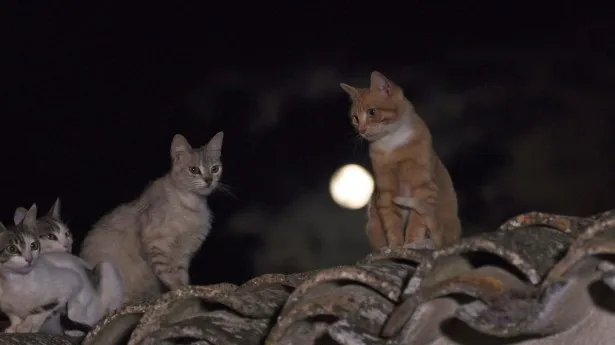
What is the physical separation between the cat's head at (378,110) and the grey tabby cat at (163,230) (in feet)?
3.03

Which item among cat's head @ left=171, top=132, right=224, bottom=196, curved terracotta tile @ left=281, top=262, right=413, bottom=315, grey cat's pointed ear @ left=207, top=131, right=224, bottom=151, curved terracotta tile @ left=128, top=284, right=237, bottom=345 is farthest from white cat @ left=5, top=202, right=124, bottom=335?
curved terracotta tile @ left=281, top=262, right=413, bottom=315

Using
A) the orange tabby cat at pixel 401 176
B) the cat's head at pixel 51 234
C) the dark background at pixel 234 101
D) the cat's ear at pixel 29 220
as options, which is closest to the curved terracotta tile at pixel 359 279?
the orange tabby cat at pixel 401 176

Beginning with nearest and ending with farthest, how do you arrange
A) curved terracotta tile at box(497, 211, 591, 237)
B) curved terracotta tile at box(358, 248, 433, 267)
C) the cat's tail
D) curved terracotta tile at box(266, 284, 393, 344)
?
curved terracotta tile at box(266, 284, 393, 344) < curved terracotta tile at box(497, 211, 591, 237) < curved terracotta tile at box(358, 248, 433, 267) < the cat's tail

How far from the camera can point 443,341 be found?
1229 mm

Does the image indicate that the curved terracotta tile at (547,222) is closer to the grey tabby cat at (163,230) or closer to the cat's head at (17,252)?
the cat's head at (17,252)

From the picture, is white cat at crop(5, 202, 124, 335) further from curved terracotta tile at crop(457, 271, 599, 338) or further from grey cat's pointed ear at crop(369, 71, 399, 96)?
curved terracotta tile at crop(457, 271, 599, 338)

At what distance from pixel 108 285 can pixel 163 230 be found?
1.19 feet

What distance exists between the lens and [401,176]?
2.44 m

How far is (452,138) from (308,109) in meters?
0.71

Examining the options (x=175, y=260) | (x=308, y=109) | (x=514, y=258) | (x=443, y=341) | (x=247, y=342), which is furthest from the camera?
(x=308, y=109)

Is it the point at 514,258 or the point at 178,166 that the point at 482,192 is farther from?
the point at 514,258

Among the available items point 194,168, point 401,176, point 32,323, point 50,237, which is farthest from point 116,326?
point 194,168

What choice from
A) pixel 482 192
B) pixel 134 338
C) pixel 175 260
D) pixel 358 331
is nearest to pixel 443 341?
pixel 358 331

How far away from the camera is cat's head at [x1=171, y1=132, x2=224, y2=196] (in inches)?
130
